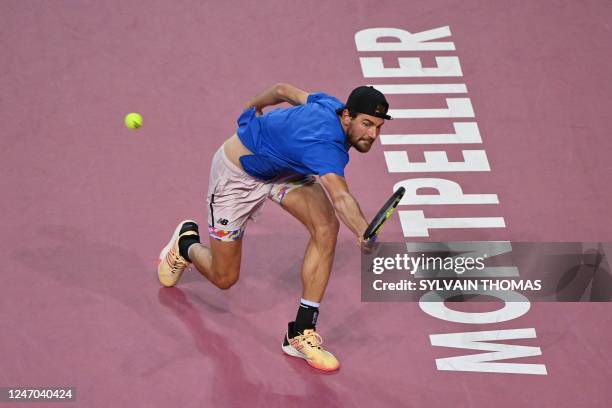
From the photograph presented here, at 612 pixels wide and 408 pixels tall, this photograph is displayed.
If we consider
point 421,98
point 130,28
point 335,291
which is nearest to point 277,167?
point 335,291

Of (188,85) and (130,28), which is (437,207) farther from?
(130,28)

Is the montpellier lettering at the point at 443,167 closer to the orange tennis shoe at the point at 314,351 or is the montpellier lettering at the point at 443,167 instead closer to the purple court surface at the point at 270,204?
the purple court surface at the point at 270,204

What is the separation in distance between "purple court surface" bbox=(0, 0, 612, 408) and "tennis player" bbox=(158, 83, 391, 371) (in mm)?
253

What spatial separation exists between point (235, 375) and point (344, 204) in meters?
1.36

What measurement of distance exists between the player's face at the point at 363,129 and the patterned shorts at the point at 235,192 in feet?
2.12

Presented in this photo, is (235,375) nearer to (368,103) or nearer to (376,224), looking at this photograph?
(376,224)

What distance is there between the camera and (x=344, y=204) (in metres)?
5.02

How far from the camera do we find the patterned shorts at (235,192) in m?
5.89

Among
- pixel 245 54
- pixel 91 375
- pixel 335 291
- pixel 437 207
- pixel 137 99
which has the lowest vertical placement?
pixel 91 375

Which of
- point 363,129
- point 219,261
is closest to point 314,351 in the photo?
point 219,261

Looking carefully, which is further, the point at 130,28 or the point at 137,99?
the point at 130,28

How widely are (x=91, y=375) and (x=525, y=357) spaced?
2611 millimetres

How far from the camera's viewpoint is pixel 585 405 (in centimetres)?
549

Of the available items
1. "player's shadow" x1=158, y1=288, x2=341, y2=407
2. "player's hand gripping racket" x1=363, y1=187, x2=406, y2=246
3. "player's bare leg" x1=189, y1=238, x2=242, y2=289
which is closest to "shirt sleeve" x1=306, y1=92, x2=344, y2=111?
"player's hand gripping racket" x1=363, y1=187, x2=406, y2=246
